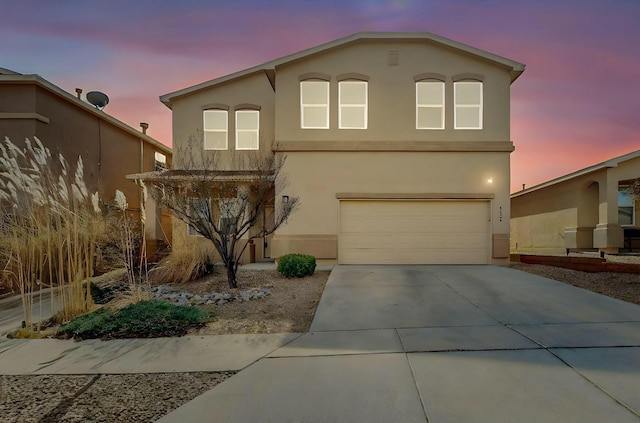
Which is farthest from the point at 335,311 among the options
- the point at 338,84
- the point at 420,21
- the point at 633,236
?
the point at 633,236

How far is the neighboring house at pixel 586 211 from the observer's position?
1455 centimetres

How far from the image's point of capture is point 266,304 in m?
6.61

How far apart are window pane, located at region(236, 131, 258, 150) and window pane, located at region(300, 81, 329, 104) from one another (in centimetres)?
281

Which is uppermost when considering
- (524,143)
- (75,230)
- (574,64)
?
(574,64)

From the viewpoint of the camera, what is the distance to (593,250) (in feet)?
51.0

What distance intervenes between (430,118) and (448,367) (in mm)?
9688

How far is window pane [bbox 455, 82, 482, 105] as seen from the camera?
1143 centimetres

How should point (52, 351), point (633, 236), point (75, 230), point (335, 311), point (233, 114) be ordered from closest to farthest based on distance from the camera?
point (52, 351) → point (75, 230) → point (335, 311) → point (233, 114) → point (633, 236)

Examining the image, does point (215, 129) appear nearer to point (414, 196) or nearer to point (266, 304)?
point (414, 196)

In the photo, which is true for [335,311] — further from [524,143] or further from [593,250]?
[593,250]

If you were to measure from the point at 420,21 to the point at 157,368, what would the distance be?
13.1 meters

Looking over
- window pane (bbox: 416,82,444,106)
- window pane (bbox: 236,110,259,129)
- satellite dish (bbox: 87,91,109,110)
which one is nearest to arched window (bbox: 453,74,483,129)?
window pane (bbox: 416,82,444,106)

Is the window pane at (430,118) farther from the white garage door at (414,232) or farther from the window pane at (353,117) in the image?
the white garage door at (414,232)

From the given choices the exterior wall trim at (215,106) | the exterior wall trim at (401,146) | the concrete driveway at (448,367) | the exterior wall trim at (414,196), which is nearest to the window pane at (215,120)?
the exterior wall trim at (215,106)
